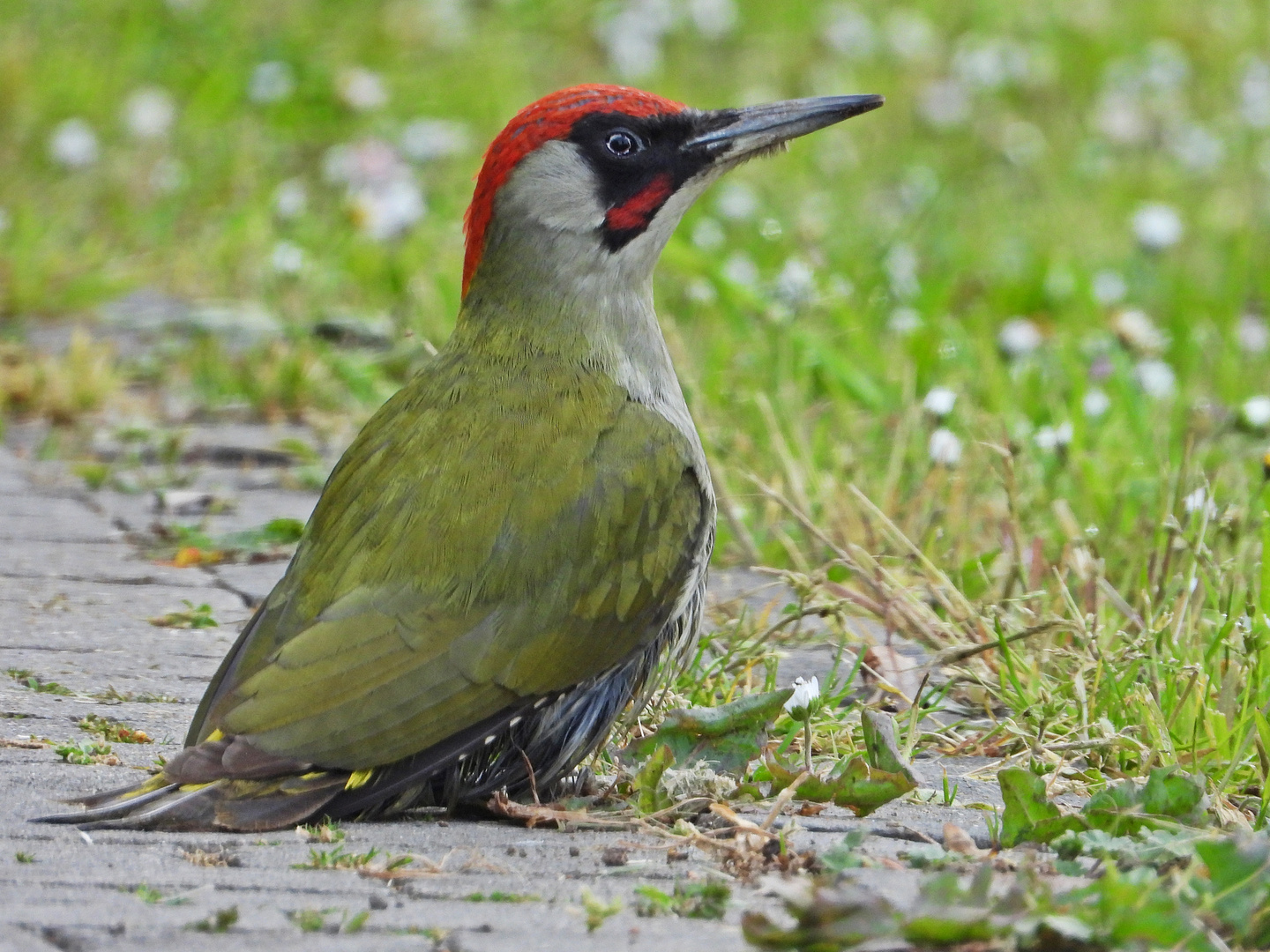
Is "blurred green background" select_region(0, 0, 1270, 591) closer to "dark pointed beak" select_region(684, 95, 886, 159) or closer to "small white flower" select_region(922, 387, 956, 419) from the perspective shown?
"small white flower" select_region(922, 387, 956, 419)

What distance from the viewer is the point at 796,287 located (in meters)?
5.46

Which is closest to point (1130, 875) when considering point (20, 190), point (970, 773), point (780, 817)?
point (780, 817)

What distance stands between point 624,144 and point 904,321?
2.50m

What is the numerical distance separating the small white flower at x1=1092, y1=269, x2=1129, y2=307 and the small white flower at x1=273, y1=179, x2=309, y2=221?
111 inches

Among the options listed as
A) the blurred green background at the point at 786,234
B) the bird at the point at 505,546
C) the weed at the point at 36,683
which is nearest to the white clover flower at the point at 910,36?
the blurred green background at the point at 786,234

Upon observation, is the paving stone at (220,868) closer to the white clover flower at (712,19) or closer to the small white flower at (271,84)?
the small white flower at (271,84)

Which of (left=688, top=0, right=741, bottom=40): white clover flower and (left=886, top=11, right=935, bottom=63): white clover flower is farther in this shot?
(left=688, top=0, right=741, bottom=40): white clover flower

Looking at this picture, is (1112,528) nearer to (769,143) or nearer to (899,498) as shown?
(899,498)

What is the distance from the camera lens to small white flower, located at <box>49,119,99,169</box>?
751 centimetres

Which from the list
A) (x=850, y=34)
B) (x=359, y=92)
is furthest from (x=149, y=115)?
(x=850, y=34)

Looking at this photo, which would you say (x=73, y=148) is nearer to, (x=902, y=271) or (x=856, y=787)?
(x=902, y=271)

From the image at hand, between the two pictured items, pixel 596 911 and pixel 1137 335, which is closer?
pixel 596 911

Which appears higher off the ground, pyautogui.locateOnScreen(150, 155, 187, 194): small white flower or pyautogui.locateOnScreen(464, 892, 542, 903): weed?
pyautogui.locateOnScreen(150, 155, 187, 194): small white flower

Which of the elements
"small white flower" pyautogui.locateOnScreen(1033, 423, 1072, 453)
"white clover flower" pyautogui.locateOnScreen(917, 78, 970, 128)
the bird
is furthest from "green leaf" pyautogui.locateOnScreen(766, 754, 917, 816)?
"white clover flower" pyautogui.locateOnScreen(917, 78, 970, 128)
